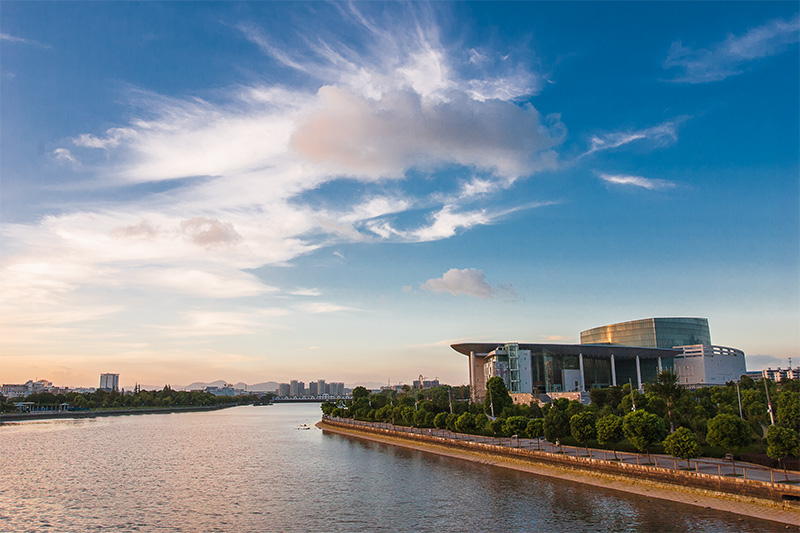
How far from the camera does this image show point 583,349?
169500 mm

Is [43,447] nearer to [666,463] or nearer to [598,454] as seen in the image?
[598,454]

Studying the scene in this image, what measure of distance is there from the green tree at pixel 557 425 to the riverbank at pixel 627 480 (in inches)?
122

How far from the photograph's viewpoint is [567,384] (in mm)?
167125

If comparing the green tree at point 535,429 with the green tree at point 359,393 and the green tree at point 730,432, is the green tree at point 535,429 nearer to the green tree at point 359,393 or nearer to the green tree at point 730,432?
the green tree at point 730,432

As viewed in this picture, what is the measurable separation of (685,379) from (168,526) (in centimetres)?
17123

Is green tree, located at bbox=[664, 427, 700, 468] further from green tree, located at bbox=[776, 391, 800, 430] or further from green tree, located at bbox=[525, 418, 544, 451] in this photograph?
green tree, located at bbox=[525, 418, 544, 451]

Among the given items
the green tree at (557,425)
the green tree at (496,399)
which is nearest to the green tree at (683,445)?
the green tree at (557,425)

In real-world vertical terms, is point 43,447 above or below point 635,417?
below

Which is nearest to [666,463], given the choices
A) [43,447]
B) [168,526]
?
[168,526]

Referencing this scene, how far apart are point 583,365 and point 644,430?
129 metres

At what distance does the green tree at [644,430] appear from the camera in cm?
5309

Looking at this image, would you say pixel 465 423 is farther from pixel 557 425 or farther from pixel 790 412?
pixel 790 412

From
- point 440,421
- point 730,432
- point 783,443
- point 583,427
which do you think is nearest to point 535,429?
point 583,427

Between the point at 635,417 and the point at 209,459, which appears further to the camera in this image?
the point at 209,459
